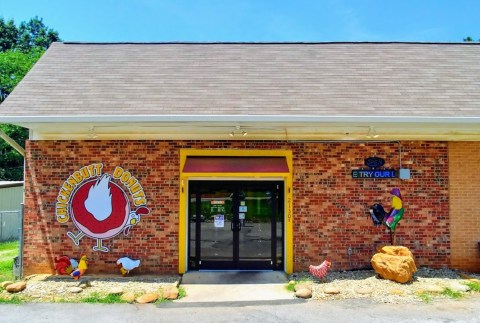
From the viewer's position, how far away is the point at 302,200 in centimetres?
866

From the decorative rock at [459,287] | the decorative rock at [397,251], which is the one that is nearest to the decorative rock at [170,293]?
the decorative rock at [397,251]

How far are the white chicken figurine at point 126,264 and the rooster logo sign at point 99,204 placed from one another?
1.93 ft

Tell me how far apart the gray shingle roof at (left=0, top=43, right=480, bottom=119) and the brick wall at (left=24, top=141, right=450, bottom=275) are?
82 centimetres

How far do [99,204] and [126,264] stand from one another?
1.48 m

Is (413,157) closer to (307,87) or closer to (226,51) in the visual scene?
(307,87)

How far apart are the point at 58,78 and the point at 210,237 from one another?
18.5 feet

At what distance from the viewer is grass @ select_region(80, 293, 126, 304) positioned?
268 inches

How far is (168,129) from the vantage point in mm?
8547

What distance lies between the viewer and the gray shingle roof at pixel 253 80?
8.58m

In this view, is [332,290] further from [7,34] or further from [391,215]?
[7,34]

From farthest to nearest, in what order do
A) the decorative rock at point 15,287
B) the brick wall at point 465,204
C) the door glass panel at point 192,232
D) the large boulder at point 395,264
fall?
1. the door glass panel at point 192,232
2. the brick wall at point 465,204
3. the large boulder at point 395,264
4. the decorative rock at point 15,287

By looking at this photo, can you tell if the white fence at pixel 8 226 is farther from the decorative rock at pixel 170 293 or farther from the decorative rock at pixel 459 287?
the decorative rock at pixel 459 287

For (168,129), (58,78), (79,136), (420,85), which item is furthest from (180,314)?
(420,85)

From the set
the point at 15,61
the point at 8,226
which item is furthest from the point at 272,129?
the point at 15,61
